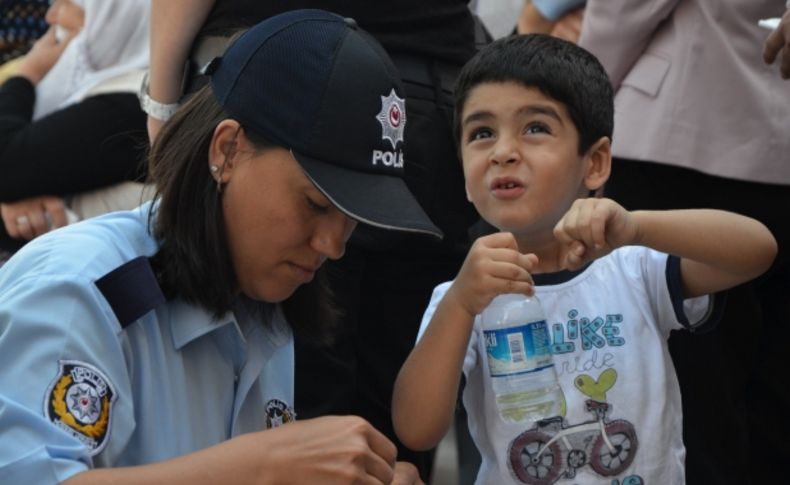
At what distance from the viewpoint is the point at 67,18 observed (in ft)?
14.4

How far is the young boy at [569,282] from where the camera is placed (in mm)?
2539

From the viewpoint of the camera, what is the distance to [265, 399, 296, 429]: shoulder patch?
2543mm

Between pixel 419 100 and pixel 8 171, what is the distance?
1.47m

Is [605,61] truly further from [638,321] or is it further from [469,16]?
[638,321]

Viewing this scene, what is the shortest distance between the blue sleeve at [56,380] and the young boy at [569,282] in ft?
2.24

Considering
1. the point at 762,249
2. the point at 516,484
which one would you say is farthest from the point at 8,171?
the point at 762,249

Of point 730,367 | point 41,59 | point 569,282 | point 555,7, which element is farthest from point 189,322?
point 41,59

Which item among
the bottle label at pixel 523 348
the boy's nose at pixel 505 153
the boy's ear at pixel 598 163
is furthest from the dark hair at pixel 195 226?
the boy's ear at pixel 598 163

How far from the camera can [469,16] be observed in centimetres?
341

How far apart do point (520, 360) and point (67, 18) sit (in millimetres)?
2465

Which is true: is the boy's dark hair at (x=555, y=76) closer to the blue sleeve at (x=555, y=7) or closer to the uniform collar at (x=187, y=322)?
the blue sleeve at (x=555, y=7)

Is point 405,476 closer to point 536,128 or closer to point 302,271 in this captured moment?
point 302,271

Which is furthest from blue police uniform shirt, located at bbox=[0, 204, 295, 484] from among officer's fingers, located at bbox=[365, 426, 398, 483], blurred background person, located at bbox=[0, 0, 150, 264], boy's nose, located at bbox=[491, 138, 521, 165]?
blurred background person, located at bbox=[0, 0, 150, 264]

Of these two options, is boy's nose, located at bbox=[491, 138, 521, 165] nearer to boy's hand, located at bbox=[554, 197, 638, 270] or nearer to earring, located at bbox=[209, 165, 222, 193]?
boy's hand, located at bbox=[554, 197, 638, 270]
